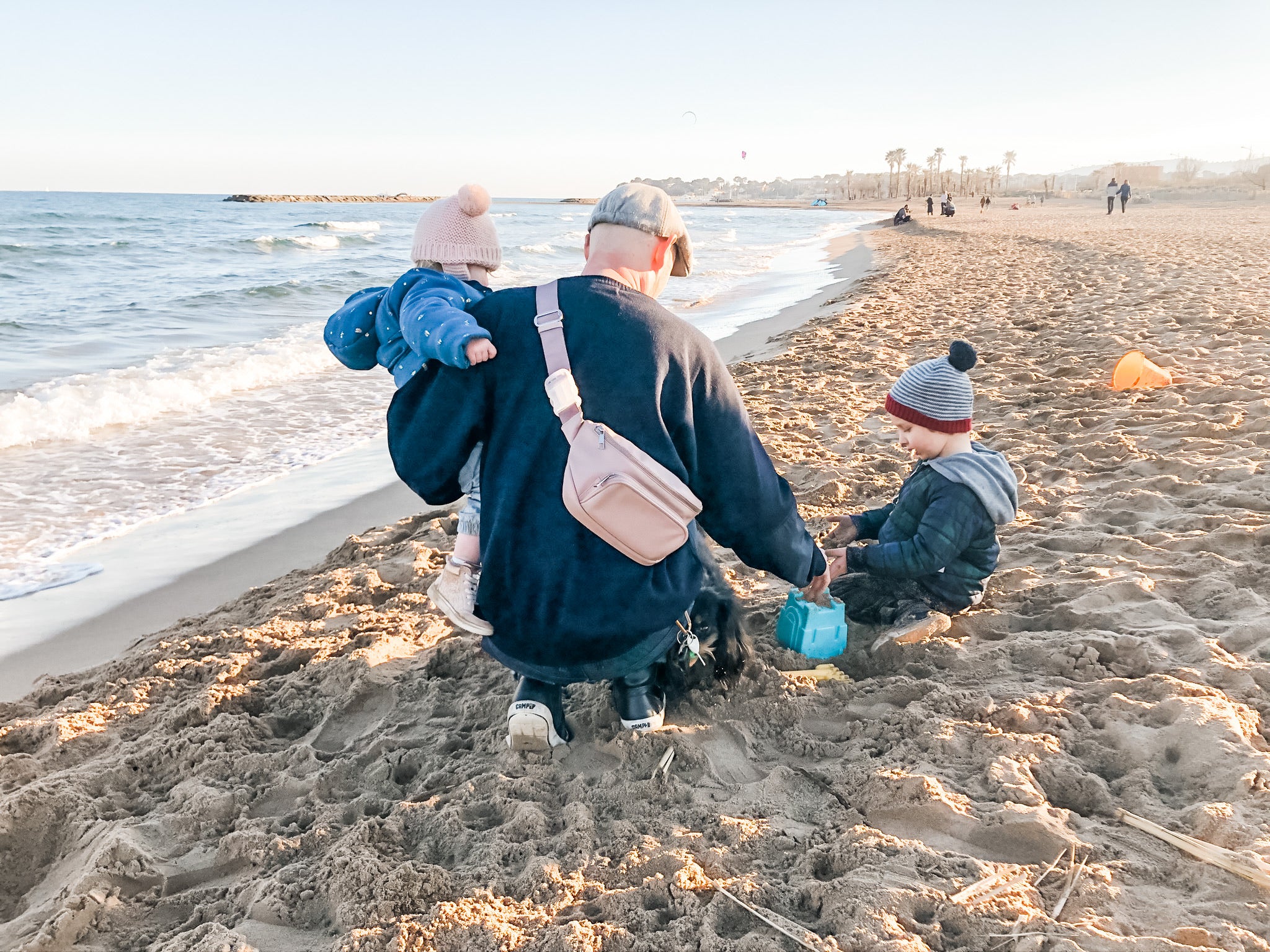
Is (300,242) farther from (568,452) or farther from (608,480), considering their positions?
(608,480)

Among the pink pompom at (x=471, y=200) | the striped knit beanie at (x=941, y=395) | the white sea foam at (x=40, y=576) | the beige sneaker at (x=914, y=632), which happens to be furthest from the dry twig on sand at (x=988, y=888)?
the white sea foam at (x=40, y=576)

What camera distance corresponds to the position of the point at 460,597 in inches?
87.1

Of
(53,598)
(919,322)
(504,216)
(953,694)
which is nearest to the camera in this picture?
(953,694)

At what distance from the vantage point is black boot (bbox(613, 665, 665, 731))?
2.38 metres

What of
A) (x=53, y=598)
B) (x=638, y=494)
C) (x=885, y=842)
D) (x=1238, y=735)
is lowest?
(x=53, y=598)

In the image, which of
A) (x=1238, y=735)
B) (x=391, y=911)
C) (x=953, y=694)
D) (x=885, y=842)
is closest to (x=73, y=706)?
(x=391, y=911)

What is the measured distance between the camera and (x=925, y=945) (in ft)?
5.18

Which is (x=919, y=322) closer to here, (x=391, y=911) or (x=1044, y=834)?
(x=1044, y=834)

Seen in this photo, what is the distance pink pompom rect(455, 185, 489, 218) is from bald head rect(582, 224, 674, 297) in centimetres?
57

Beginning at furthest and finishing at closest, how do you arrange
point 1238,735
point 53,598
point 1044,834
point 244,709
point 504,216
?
point 504,216
point 53,598
point 244,709
point 1238,735
point 1044,834

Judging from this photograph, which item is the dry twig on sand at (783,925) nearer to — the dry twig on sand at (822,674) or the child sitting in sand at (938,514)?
the dry twig on sand at (822,674)

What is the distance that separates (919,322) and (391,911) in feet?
28.6

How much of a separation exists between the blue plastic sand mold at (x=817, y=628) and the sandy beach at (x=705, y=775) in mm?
69

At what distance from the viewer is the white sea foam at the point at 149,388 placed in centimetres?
632
